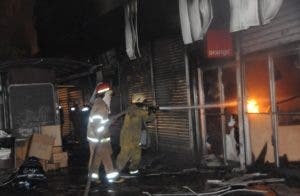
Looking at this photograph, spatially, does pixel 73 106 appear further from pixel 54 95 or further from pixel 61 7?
pixel 54 95

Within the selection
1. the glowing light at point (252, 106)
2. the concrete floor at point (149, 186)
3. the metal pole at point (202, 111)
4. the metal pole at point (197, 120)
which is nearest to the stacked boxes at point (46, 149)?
the concrete floor at point (149, 186)

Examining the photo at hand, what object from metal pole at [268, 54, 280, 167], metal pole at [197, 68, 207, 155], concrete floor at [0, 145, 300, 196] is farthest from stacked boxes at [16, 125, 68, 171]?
metal pole at [268, 54, 280, 167]

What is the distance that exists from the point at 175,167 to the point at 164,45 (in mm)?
4101

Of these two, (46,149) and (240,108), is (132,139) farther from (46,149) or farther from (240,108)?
(46,149)

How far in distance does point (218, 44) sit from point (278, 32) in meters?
1.62

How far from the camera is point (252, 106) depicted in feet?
35.9

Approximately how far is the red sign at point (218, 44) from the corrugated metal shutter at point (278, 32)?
0.35 m

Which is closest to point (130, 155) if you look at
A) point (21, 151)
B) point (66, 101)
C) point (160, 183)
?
point (160, 183)

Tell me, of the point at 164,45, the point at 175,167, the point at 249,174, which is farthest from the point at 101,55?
the point at 249,174

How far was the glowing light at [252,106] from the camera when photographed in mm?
10844

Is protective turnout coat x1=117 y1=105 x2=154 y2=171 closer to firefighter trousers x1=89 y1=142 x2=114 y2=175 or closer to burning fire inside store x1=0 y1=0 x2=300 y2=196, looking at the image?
burning fire inside store x1=0 y1=0 x2=300 y2=196

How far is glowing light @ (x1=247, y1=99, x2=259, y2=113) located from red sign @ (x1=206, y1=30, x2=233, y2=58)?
4.10 feet

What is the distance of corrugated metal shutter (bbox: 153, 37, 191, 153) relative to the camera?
521 inches

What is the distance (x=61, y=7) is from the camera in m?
21.8
